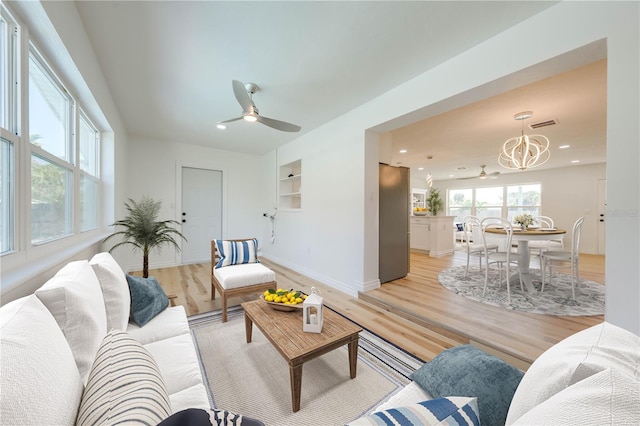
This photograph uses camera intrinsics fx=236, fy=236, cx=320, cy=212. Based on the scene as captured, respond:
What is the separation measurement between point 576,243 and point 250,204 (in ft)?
18.4

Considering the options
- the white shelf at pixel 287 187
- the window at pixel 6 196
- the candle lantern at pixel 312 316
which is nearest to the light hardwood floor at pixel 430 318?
the candle lantern at pixel 312 316

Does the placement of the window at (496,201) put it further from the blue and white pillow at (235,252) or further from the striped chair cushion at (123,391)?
the striped chair cushion at (123,391)

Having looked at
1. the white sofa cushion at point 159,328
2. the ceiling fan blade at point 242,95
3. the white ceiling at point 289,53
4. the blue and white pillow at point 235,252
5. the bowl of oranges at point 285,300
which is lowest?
the white sofa cushion at point 159,328

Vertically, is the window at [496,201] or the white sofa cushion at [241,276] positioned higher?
the window at [496,201]

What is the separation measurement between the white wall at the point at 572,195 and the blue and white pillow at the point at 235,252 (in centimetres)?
841

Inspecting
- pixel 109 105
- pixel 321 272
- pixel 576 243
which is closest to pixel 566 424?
pixel 321 272

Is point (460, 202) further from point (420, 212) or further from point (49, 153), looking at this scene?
point (49, 153)

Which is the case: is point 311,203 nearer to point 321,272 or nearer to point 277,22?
point 321,272

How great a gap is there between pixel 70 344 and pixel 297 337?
1.05 m

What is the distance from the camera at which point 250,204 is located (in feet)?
18.6

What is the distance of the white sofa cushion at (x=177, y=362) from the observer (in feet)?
3.52

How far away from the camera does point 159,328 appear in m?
1.50

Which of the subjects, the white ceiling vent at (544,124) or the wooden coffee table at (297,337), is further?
the white ceiling vent at (544,124)

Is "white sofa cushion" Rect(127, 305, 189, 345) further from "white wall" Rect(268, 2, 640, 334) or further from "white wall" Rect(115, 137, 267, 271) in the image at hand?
"white wall" Rect(115, 137, 267, 271)
